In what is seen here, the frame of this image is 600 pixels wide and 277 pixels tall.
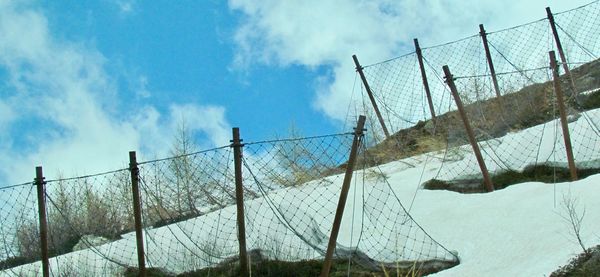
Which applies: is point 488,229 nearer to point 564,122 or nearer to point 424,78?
point 564,122

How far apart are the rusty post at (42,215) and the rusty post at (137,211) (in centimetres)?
114

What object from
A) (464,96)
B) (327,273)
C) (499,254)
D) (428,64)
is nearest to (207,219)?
(327,273)

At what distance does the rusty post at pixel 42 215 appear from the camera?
8039 mm

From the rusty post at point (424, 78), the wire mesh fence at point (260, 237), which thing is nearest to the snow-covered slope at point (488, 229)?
the wire mesh fence at point (260, 237)

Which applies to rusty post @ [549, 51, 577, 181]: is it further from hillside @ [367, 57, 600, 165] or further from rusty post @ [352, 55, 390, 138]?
rusty post @ [352, 55, 390, 138]

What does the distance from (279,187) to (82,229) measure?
452 cm

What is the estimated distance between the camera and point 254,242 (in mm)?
8312

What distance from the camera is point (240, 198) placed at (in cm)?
760

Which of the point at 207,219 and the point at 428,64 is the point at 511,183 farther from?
the point at 428,64

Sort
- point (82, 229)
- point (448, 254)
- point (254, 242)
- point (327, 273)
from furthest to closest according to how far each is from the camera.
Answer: point (82, 229), point (254, 242), point (448, 254), point (327, 273)

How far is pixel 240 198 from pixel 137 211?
1.26m

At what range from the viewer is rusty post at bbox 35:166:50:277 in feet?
26.4

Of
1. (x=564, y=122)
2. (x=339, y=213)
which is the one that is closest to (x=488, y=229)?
(x=339, y=213)

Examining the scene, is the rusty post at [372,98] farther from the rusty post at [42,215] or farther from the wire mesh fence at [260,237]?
the rusty post at [42,215]
